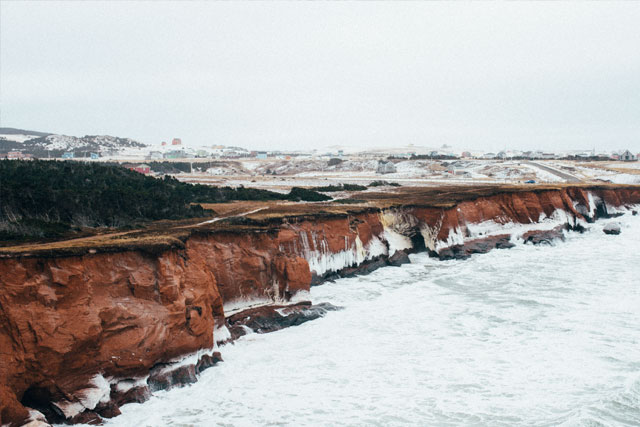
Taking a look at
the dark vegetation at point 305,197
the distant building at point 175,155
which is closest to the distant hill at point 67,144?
the distant building at point 175,155

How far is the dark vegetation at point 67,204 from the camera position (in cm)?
2062

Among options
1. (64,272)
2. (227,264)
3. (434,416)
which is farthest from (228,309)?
(434,416)

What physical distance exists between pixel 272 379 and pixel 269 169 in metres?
113

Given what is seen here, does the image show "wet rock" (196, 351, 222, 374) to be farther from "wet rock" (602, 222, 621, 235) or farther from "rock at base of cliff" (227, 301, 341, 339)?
"wet rock" (602, 222, 621, 235)

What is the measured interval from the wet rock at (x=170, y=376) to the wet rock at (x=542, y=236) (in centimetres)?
3197

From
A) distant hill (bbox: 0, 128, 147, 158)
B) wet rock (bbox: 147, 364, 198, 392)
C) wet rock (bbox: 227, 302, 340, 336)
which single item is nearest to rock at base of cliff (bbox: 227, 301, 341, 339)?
wet rock (bbox: 227, 302, 340, 336)

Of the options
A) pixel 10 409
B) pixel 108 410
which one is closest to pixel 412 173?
pixel 108 410

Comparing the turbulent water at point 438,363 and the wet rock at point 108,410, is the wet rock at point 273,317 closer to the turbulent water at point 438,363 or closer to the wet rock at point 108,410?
the turbulent water at point 438,363

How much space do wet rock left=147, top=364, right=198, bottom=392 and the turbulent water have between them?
34 cm

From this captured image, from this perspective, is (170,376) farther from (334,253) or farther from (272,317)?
(334,253)

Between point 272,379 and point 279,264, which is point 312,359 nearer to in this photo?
point 272,379

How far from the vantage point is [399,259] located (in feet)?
105

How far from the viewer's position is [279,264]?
22.3 metres

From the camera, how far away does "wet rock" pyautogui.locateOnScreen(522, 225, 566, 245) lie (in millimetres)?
38969
